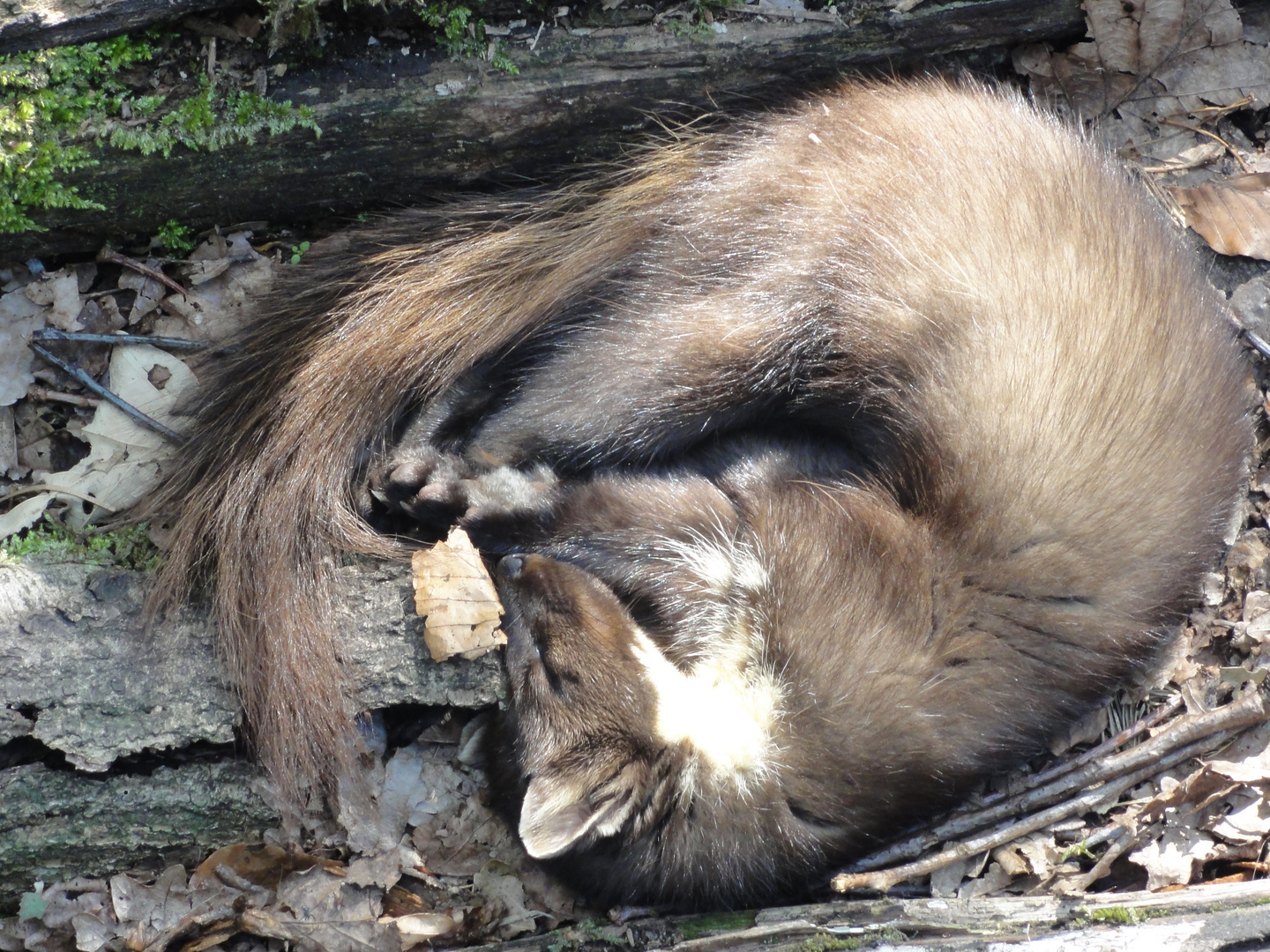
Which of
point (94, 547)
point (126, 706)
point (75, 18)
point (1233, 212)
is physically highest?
point (75, 18)

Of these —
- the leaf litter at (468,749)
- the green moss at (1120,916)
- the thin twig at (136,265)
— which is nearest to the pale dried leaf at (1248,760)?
the leaf litter at (468,749)

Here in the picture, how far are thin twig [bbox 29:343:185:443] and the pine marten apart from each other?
0.27 m

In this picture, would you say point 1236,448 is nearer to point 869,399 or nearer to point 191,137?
point 869,399

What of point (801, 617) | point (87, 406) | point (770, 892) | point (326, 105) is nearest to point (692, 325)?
point (801, 617)

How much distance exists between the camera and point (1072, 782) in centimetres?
395

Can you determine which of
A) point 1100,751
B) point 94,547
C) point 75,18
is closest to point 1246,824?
point 1100,751

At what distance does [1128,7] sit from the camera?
4.36 m

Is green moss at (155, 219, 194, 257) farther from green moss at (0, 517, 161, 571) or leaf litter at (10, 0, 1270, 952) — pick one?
green moss at (0, 517, 161, 571)

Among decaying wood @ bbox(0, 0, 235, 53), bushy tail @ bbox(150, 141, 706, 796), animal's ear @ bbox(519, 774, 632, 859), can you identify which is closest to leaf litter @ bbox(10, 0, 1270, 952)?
bushy tail @ bbox(150, 141, 706, 796)

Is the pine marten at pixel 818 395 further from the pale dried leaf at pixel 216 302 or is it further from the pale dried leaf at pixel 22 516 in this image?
the pale dried leaf at pixel 22 516

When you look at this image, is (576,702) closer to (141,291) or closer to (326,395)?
(326,395)

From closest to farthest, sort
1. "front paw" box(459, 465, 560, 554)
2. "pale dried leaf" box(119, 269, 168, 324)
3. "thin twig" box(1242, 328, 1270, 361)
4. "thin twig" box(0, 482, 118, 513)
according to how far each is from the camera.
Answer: "thin twig" box(0, 482, 118, 513) < "front paw" box(459, 465, 560, 554) < "pale dried leaf" box(119, 269, 168, 324) < "thin twig" box(1242, 328, 1270, 361)

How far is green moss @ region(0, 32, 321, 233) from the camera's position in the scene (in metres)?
3.54

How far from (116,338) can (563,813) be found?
2531 mm
